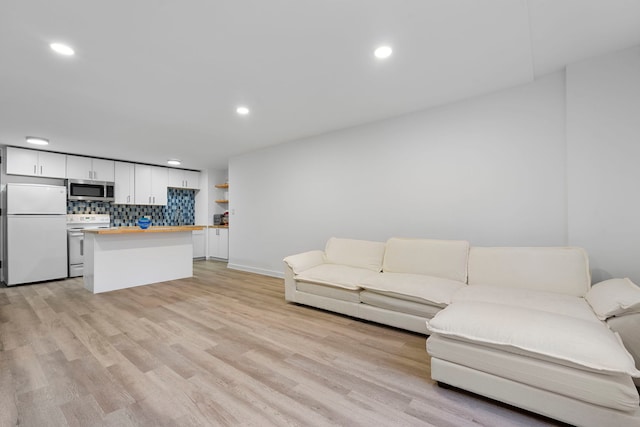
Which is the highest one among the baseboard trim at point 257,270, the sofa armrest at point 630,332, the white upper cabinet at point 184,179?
the white upper cabinet at point 184,179

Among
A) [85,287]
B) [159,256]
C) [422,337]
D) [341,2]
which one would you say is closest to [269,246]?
[159,256]

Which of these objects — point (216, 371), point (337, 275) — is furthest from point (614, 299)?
point (216, 371)

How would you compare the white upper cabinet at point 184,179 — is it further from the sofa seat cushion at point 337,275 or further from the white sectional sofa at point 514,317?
the white sectional sofa at point 514,317

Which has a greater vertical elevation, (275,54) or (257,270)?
(275,54)

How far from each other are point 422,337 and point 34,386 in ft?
9.71

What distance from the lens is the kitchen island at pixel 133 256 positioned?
395 cm

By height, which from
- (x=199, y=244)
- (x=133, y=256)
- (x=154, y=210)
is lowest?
(x=199, y=244)

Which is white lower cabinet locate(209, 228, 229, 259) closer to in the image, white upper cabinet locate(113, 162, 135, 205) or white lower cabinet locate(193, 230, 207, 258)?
white lower cabinet locate(193, 230, 207, 258)

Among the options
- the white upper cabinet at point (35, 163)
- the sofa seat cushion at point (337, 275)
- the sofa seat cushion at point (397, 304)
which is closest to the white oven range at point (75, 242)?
the white upper cabinet at point (35, 163)

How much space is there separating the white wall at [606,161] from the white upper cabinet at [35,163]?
7632 millimetres

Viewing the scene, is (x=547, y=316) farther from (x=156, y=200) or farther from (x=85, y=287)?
(x=156, y=200)

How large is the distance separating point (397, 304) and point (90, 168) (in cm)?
631

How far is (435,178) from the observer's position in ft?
10.9

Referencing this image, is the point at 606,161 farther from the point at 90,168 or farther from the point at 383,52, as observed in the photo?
the point at 90,168
